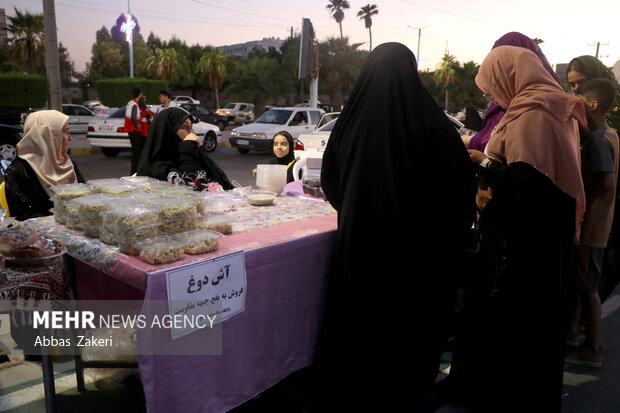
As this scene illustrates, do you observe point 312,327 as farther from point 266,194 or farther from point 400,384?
point 266,194

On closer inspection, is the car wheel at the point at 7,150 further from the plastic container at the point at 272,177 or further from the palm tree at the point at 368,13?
the palm tree at the point at 368,13

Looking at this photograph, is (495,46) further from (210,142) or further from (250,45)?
(250,45)

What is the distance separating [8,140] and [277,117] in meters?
7.65

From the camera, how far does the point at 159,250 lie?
174 cm

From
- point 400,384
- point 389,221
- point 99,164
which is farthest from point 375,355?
point 99,164

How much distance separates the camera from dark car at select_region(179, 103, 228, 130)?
81.9ft

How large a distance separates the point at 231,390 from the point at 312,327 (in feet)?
1.77

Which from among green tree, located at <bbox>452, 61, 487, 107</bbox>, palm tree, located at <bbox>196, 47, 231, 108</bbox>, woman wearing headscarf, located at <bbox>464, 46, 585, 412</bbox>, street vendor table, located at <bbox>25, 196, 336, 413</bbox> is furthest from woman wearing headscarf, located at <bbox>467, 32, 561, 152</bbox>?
palm tree, located at <bbox>196, 47, 231, 108</bbox>

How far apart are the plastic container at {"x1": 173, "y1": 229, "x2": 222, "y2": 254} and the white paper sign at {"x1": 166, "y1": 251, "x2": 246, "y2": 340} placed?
9 centimetres

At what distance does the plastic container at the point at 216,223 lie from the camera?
2.09 metres

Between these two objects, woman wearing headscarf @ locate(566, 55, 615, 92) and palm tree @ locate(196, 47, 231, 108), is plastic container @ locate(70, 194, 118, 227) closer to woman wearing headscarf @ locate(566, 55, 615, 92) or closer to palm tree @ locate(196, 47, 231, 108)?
woman wearing headscarf @ locate(566, 55, 615, 92)

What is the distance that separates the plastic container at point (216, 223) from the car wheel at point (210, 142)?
14.1m

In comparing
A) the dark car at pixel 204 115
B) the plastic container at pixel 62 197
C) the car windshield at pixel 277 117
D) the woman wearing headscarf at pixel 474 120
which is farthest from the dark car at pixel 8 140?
the dark car at pixel 204 115

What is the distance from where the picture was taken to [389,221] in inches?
79.4
